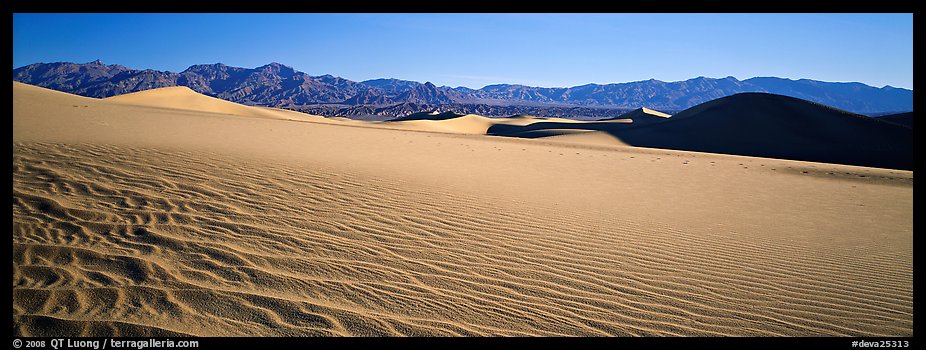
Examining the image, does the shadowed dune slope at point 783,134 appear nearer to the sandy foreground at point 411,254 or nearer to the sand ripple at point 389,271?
the sandy foreground at point 411,254

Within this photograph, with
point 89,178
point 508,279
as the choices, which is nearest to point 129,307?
point 508,279

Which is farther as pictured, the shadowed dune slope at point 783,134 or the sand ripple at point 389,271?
the shadowed dune slope at point 783,134

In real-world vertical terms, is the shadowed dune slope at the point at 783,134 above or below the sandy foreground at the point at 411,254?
above

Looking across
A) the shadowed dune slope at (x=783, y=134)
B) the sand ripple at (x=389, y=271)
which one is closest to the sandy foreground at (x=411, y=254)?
the sand ripple at (x=389, y=271)

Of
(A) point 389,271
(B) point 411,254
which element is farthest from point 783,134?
(A) point 389,271

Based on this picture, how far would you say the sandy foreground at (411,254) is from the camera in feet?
10.2

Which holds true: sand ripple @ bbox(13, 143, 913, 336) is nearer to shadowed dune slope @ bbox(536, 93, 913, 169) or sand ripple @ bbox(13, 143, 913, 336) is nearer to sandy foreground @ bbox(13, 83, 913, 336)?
sandy foreground @ bbox(13, 83, 913, 336)

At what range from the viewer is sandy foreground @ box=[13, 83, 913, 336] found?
3123 mm

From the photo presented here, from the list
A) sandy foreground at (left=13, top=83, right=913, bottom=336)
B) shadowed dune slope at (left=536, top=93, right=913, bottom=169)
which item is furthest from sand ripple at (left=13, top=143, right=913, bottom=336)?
shadowed dune slope at (left=536, top=93, right=913, bottom=169)

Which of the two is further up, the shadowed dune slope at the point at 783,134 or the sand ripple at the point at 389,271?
the shadowed dune slope at the point at 783,134
